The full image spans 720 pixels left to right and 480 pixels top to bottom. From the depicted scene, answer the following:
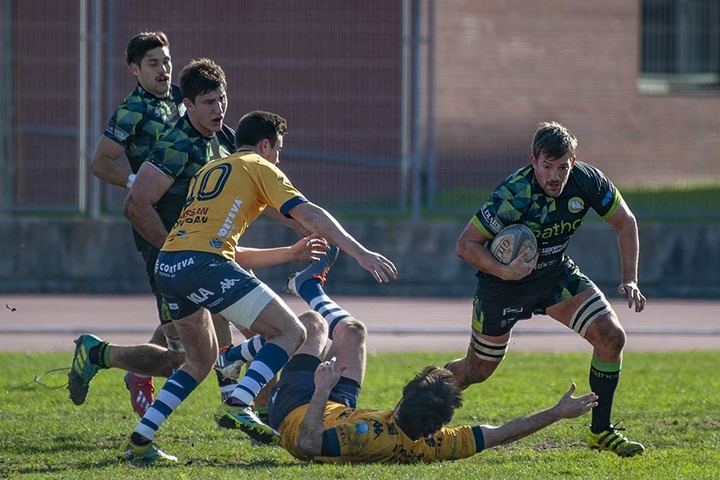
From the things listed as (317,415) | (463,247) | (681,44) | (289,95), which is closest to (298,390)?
(317,415)

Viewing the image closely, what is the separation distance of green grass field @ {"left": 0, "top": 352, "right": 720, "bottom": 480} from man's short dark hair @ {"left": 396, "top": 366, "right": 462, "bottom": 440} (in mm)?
236

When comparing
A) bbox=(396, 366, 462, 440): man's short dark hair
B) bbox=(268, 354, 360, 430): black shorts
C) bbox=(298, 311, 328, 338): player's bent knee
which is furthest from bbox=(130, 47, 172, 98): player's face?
bbox=(396, 366, 462, 440): man's short dark hair

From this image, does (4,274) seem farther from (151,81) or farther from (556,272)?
(556,272)

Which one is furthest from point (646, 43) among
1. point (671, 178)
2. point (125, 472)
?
point (125, 472)

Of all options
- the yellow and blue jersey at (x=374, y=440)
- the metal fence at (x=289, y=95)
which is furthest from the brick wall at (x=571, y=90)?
the yellow and blue jersey at (x=374, y=440)

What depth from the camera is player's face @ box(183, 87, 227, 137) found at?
25.8 feet

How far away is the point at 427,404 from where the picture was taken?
678cm

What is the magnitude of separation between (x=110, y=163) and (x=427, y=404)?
323cm

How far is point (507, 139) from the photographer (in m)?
17.9

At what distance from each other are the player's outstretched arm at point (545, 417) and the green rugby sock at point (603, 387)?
0.80 metres

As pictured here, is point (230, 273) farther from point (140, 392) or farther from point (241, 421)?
point (140, 392)

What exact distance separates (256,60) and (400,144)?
2116 mm

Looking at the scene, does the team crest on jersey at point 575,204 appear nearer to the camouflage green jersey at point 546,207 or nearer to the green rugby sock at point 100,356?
the camouflage green jersey at point 546,207

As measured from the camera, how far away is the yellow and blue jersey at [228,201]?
7137mm
